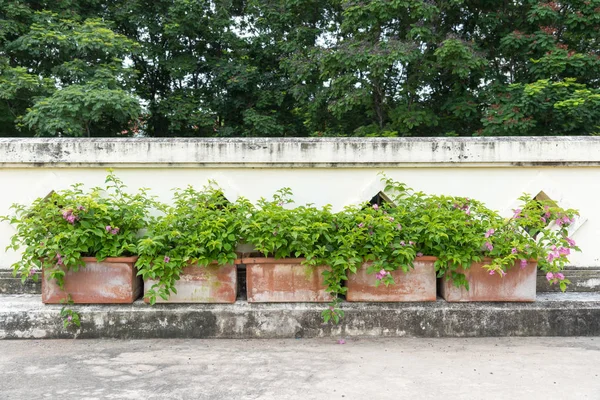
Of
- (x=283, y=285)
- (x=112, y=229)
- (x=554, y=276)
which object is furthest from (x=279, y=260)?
(x=554, y=276)

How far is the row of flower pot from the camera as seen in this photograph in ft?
9.68

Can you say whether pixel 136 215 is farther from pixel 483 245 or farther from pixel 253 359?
pixel 483 245

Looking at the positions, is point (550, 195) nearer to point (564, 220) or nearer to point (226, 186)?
point (564, 220)

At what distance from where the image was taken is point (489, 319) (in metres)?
2.99

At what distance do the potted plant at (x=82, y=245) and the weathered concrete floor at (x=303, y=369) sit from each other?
1.01ft

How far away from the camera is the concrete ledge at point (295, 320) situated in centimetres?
292

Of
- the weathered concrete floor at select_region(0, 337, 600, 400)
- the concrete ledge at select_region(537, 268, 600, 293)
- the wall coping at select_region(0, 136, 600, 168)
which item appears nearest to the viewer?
the weathered concrete floor at select_region(0, 337, 600, 400)

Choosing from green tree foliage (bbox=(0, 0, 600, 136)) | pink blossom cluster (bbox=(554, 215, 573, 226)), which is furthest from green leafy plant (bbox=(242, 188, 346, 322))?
green tree foliage (bbox=(0, 0, 600, 136))

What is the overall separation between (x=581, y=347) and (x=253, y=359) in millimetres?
1853

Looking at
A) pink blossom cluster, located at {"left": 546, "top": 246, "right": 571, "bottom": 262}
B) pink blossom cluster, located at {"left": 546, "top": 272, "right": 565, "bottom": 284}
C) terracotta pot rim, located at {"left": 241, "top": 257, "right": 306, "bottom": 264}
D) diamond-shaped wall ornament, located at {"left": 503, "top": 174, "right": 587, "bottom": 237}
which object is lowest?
pink blossom cluster, located at {"left": 546, "top": 272, "right": 565, "bottom": 284}

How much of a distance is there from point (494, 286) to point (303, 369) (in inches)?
51.7

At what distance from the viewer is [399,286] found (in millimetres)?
2996

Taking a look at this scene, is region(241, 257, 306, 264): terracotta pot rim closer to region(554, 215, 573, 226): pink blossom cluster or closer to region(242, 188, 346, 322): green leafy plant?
region(242, 188, 346, 322): green leafy plant

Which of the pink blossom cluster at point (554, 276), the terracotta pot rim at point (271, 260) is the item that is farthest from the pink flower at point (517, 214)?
the terracotta pot rim at point (271, 260)
